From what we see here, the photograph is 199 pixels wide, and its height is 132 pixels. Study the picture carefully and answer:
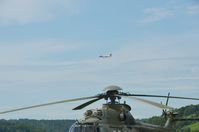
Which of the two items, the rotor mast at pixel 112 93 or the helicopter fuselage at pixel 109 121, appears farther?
the helicopter fuselage at pixel 109 121

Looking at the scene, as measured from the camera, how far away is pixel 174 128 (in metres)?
40.3

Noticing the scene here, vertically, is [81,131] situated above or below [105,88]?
below

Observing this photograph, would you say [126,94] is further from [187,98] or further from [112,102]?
[187,98]

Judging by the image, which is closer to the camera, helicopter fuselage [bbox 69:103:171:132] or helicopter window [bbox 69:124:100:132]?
helicopter window [bbox 69:124:100:132]

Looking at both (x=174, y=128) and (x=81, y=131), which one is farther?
(x=174, y=128)

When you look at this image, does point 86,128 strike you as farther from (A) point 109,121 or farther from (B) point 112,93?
(B) point 112,93

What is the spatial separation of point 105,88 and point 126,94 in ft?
4.43

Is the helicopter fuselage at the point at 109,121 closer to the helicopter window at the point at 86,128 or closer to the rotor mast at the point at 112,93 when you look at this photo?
the helicopter window at the point at 86,128

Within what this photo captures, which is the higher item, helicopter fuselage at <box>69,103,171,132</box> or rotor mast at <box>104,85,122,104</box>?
rotor mast at <box>104,85,122,104</box>

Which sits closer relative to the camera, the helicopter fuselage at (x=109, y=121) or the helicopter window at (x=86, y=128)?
the helicopter window at (x=86, y=128)

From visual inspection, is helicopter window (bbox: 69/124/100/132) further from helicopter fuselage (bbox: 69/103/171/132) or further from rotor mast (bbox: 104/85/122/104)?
rotor mast (bbox: 104/85/122/104)

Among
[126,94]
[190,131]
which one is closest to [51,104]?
[126,94]

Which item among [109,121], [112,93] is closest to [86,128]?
[109,121]

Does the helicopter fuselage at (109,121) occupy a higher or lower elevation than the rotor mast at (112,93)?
lower
